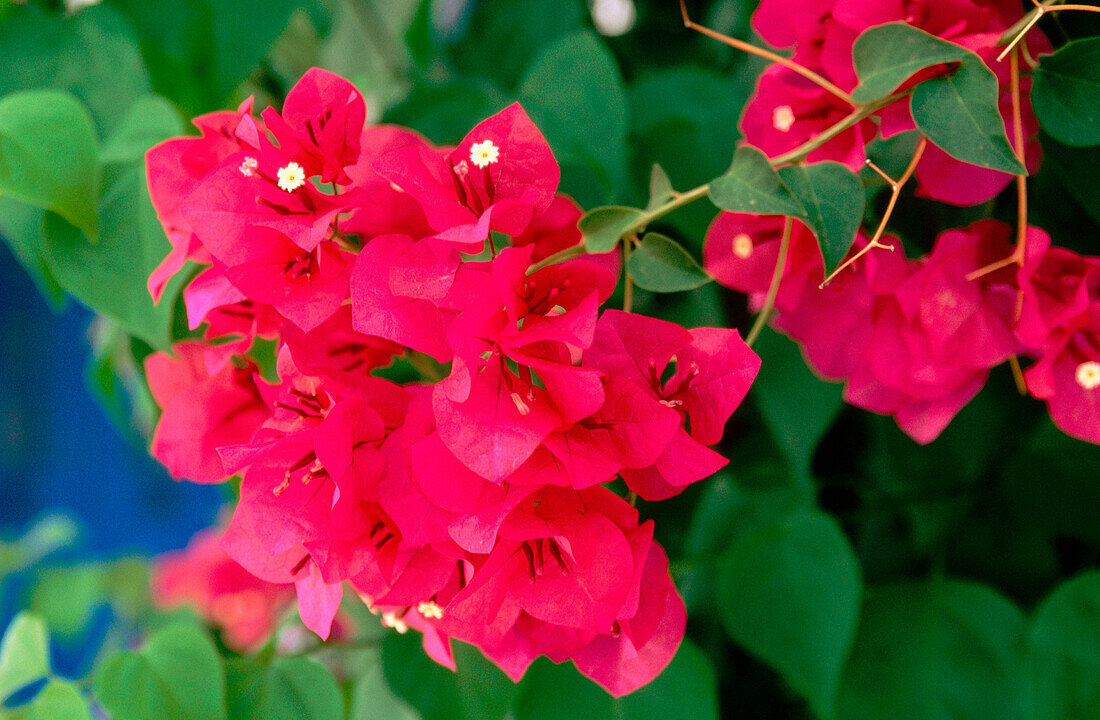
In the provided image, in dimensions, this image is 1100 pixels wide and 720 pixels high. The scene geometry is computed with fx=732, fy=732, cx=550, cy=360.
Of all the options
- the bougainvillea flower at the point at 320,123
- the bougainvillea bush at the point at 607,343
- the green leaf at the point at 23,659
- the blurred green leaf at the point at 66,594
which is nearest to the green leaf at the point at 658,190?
the bougainvillea bush at the point at 607,343

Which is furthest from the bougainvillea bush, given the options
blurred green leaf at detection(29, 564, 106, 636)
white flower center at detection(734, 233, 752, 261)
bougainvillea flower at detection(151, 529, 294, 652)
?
blurred green leaf at detection(29, 564, 106, 636)

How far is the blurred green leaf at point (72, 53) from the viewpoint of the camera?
42 centimetres

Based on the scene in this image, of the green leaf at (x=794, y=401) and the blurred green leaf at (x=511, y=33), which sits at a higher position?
the blurred green leaf at (x=511, y=33)

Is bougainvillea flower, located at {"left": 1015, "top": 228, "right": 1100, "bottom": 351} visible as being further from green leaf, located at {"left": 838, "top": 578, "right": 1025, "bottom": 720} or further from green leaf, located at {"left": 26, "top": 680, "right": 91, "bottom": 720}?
green leaf, located at {"left": 26, "top": 680, "right": 91, "bottom": 720}

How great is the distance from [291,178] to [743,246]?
0.71 ft

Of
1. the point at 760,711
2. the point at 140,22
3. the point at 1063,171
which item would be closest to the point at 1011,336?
the point at 1063,171

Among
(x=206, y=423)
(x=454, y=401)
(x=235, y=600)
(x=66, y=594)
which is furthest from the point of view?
(x=66, y=594)

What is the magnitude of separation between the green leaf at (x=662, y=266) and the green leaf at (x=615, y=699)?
0.84ft

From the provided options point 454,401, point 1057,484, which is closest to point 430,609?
point 454,401

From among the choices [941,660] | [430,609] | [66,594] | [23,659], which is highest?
[430,609]

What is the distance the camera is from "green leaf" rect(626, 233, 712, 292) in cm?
30

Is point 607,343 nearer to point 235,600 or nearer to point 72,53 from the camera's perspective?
point 72,53

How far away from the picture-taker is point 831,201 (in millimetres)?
278

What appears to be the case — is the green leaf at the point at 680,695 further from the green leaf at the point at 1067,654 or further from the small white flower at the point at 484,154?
the small white flower at the point at 484,154
